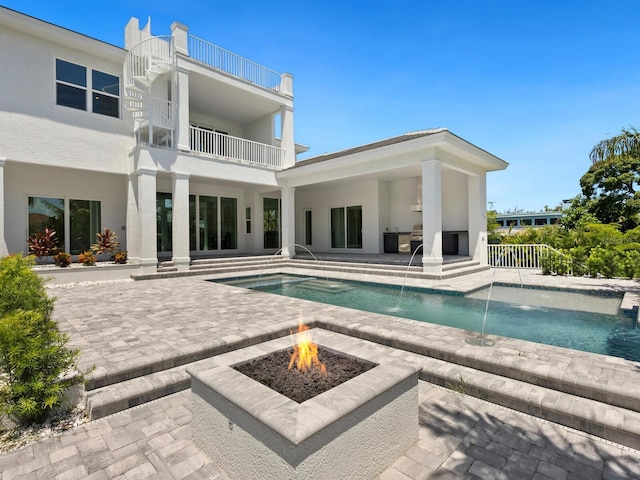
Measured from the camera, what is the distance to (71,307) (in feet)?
21.0

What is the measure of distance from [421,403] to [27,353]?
128 inches

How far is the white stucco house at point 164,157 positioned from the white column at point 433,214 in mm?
33

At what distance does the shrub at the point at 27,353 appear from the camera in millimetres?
2416

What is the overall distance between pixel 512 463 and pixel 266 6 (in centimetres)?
1108

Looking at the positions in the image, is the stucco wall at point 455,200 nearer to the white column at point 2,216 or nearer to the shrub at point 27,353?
the shrub at point 27,353

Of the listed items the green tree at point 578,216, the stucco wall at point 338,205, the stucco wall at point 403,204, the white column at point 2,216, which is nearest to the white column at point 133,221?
the white column at point 2,216

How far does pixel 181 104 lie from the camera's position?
36.9ft

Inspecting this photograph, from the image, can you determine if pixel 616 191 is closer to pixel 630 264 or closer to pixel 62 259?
pixel 630 264

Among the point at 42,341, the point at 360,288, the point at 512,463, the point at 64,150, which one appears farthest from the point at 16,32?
the point at 512,463

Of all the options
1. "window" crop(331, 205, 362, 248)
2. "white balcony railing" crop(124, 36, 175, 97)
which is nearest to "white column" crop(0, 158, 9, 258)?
"white balcony railing" crop(124, 36, 175, 97)

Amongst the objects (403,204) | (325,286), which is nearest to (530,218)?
(403,204)

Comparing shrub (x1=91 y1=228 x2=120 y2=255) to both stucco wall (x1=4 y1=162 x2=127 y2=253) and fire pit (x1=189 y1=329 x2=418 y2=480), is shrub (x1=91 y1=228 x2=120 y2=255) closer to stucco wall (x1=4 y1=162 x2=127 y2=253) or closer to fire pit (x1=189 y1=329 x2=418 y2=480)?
stucco wall (x1=4 y1=162 x2=127 y2=253)

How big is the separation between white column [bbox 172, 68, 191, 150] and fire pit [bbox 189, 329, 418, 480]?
10.6m

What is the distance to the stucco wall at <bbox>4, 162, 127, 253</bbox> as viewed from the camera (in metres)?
10.4
